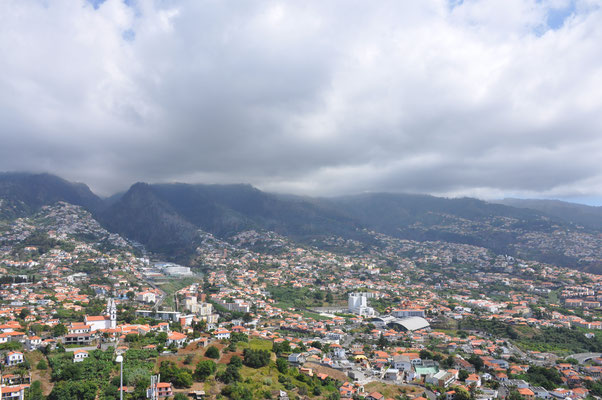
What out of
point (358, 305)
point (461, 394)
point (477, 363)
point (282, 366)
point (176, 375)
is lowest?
point (358, 305)

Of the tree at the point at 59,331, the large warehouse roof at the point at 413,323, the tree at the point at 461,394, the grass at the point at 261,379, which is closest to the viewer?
the grass at the point at 261,379

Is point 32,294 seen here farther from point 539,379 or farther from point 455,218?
point 455,218

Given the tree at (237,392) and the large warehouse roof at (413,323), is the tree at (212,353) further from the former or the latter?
the large warehouse roof at (413,323)

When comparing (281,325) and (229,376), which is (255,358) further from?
(281,325)

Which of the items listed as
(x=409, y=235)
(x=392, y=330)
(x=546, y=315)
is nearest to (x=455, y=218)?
(x=409, y=235)

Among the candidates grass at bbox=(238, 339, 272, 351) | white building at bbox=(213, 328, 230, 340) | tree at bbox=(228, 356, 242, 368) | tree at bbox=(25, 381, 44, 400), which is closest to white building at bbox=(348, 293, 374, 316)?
grass at bbox=(238, 339, 272, 351)

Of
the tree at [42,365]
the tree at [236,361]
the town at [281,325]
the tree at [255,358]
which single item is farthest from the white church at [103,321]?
the tree at [255,358]

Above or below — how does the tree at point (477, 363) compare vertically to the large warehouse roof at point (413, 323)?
above

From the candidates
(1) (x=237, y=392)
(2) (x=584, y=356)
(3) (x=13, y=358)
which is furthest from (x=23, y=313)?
(2) (x=584, y=356)
